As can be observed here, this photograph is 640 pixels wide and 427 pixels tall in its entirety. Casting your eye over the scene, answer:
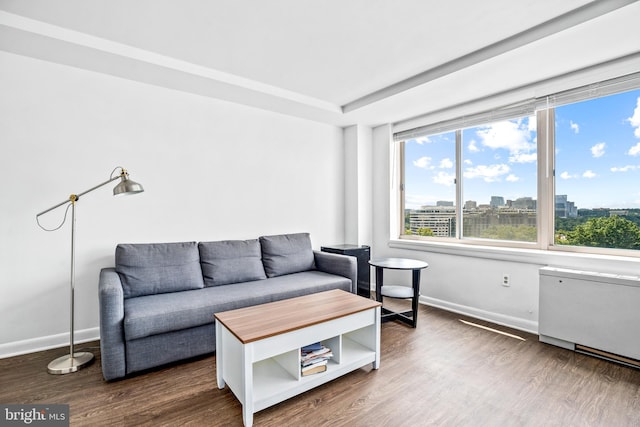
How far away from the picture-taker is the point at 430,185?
402cm

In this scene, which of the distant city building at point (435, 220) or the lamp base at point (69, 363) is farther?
the distant city building at point (435, 220)

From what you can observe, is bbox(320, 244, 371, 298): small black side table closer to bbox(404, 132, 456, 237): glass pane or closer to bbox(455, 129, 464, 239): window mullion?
bbox(404, 132, 456, 237): glass pane

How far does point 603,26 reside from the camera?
78.2 inches

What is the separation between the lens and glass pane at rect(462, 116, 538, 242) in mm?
3121

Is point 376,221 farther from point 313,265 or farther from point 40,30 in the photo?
point 40,30

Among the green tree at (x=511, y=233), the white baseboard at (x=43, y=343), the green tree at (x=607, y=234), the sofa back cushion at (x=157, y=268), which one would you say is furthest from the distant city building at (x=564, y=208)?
the white baseboard at (x=43, y=343)

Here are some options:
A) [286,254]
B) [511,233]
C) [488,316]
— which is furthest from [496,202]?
[286,254]

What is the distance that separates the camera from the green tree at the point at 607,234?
2555 mm

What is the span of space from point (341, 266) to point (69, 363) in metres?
2.40

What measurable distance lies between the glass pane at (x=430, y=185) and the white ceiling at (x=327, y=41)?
2.84 ft

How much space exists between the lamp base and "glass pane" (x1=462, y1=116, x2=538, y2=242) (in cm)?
387

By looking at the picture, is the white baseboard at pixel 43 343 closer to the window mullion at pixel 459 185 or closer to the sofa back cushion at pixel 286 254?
the sofa back cushion at pixel 286 254

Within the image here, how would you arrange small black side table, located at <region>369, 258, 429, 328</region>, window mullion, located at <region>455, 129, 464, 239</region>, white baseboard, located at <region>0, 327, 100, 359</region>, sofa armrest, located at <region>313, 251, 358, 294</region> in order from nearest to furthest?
white baseboard, located at <region>0, 327, 100, 359</region> → small black side table, located at <region>369, 258, 429, 328</region> → sofa armrest, located at <region>313, 251, 358, 294</region> → window mullion, located at <region>455, 129, 464, 239</region>

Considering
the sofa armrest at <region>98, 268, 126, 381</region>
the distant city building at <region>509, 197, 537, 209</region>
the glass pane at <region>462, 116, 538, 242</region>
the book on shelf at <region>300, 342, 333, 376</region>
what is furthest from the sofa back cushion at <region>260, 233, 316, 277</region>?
the distant city building at <region>509, 197, 537, 209</region>
